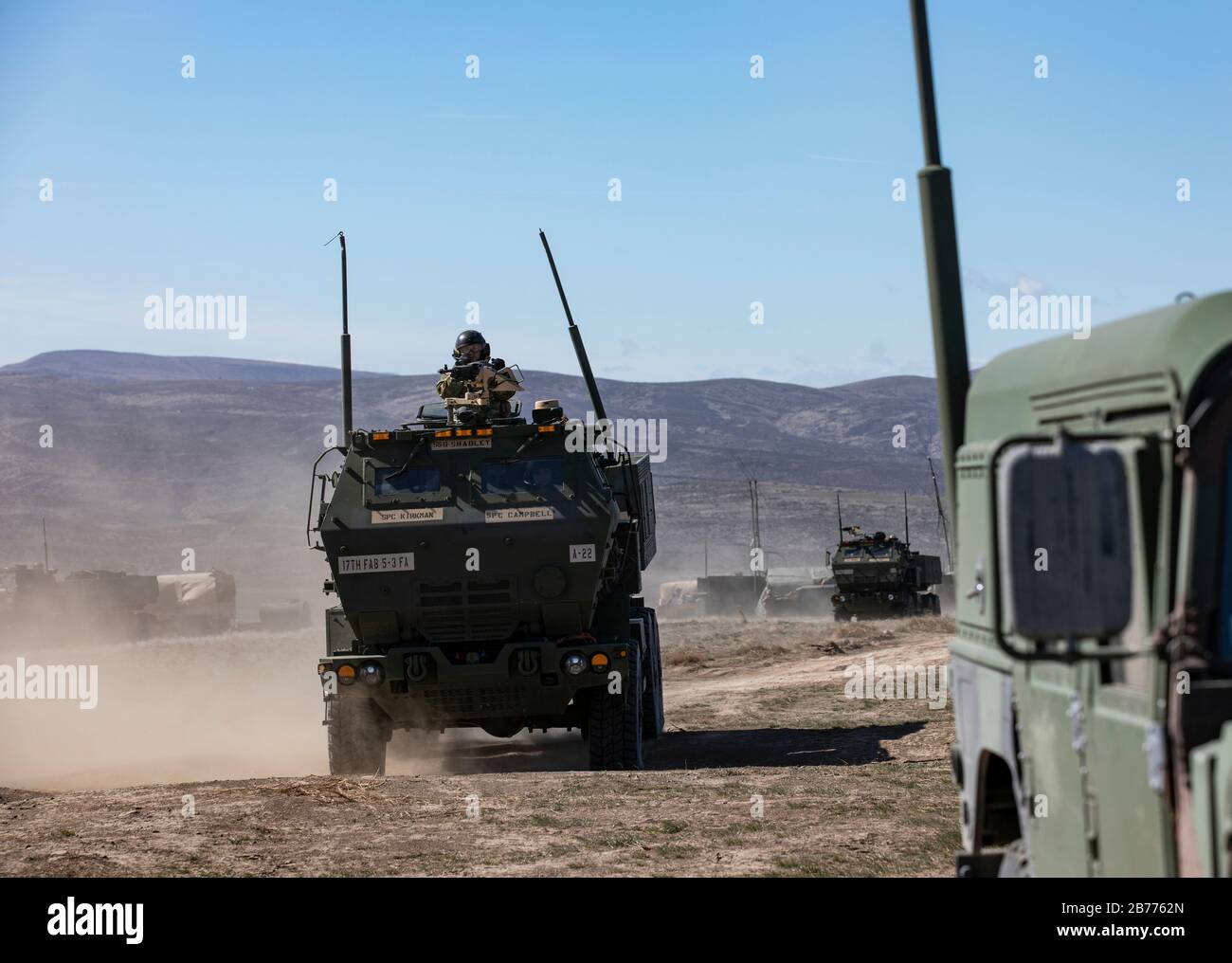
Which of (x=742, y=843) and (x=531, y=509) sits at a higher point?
(x=531, y=509)

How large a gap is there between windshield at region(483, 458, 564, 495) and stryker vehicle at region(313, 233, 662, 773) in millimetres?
11

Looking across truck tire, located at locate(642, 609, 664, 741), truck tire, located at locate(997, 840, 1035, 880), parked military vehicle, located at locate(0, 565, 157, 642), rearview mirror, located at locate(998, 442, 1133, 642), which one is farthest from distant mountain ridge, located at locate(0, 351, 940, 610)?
rearview mirror, located at locate(998, 442, 1133, 642)

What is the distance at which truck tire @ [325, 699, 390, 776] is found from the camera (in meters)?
13.7

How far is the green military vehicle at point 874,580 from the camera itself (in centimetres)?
3956

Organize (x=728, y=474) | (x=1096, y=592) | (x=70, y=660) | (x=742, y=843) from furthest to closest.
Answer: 1. (x=728, y=474)
2. (x=70, y=660)
3. (x=742, y=843)
4. (x=1096, y=592)

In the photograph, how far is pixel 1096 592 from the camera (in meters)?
3.65

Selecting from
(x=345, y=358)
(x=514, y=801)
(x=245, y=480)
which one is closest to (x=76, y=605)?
(x=345, y=358)

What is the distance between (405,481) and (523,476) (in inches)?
38.0

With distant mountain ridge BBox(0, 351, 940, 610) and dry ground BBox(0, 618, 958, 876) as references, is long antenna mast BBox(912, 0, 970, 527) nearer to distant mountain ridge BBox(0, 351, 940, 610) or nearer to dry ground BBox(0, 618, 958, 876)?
dry ground BBox(0, 618, 958, 876)

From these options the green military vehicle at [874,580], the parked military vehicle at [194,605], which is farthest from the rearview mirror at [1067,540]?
the parked military vehicle at [194,605]

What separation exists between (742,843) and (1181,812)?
19.4ft
